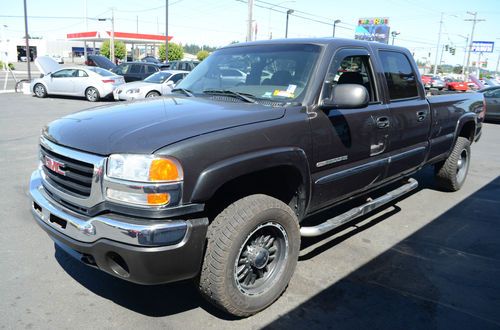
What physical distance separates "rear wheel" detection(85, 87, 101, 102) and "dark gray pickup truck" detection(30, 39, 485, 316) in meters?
15.0

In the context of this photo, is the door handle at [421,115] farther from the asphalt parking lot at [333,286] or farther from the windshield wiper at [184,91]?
the windshield wiper at [184,91]

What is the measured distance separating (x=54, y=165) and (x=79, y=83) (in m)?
16.8

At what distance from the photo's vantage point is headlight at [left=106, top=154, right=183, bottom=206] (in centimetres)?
239

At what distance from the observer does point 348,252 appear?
406 centimetres

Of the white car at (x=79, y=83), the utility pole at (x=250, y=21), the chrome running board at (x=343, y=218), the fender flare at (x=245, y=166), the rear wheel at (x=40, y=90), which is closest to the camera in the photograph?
the fender flare at (x=245, y=166)

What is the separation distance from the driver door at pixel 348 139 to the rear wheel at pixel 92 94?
52.3 feet

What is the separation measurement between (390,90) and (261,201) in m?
2.25

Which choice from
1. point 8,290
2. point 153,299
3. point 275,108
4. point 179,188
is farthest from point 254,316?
point 8,290

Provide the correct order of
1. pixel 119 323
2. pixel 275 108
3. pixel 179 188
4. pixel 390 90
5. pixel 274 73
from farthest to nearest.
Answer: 1. pixel 390 90
2. pixel 274 73
3. pixel 275 108
4. pixel 119 323
5. pixel 179 188

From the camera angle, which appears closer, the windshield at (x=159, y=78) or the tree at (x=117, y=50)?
the windshield at (x=159, y=78)

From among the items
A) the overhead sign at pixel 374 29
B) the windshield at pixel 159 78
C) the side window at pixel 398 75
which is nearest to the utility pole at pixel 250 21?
the windshield at pixel 159 78

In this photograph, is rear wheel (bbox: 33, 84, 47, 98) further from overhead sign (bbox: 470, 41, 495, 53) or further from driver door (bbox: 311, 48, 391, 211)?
overhead sign (bbox: 470, 41, 495, 53)

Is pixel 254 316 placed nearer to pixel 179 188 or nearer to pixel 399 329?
pixel 399 329

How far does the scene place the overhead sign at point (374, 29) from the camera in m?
60.6
